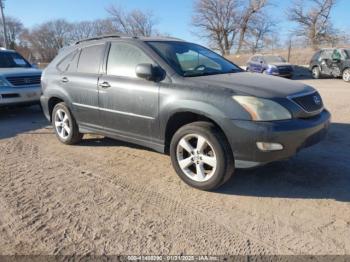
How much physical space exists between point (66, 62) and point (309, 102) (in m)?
3.89

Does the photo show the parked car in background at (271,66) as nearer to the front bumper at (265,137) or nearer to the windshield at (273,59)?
the windshield at (273,59)

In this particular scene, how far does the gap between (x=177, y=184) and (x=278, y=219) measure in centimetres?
129

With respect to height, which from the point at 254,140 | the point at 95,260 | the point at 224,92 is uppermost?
the point at 224,92

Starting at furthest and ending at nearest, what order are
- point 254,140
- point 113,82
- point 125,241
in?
1. point 113,82
2. point 254,140
3. point 125,241

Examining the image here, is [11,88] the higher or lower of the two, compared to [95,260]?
higher

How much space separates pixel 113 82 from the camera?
4648mm

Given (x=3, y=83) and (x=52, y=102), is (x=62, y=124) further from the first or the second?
(x=3, y=83)

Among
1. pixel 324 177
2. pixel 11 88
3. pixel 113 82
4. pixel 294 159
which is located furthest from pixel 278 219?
pixel 11 88

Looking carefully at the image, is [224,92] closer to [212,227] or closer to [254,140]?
[254,140]

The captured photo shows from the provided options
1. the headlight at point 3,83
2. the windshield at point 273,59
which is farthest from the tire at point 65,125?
the windshield at point 273,59

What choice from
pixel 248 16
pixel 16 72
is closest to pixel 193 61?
pixel 16 72

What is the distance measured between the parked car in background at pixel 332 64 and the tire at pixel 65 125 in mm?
15144

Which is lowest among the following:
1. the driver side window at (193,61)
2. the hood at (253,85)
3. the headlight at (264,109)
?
the headlight at (264,109)

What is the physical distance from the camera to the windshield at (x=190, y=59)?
4277 mm
